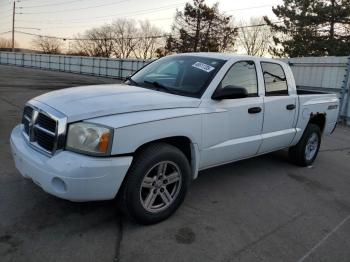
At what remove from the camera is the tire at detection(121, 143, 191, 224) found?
10.8 ft

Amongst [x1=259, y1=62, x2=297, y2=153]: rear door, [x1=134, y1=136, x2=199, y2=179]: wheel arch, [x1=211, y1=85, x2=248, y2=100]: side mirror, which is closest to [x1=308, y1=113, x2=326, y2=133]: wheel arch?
[x1=259, y1=62, x2=297, y2=153]: rear door

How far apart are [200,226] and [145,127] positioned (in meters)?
1.19

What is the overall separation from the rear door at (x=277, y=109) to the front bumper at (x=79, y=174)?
7.98 ft

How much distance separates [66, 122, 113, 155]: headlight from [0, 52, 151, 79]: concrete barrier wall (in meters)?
22.7

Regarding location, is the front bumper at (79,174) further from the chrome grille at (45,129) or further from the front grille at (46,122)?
the front grille at (46,122)

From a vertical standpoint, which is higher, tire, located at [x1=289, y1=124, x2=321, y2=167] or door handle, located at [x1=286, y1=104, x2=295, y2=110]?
door handle, located at [x1=286, y1=104, x2=295, y2=110]

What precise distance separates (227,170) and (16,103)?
749 cm

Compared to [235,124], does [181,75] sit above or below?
above

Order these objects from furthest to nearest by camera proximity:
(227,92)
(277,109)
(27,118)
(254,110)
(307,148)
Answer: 1. (307,148)
2. (277,109)
3. (254,110)
4. (227,92)
5. (27,118)

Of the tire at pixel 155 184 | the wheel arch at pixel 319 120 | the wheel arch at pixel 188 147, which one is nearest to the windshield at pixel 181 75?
the wheel arch at pixel 188 147

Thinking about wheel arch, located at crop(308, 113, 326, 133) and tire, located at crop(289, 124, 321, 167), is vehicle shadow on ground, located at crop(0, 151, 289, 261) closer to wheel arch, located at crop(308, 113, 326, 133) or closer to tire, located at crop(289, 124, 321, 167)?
tire, located at crop(289, 124, 321, 167)

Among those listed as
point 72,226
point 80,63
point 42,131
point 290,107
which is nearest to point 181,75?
point 42,131

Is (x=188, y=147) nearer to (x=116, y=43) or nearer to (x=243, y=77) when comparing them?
(x=243, y=77)

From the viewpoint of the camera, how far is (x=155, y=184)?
3.56 metres
